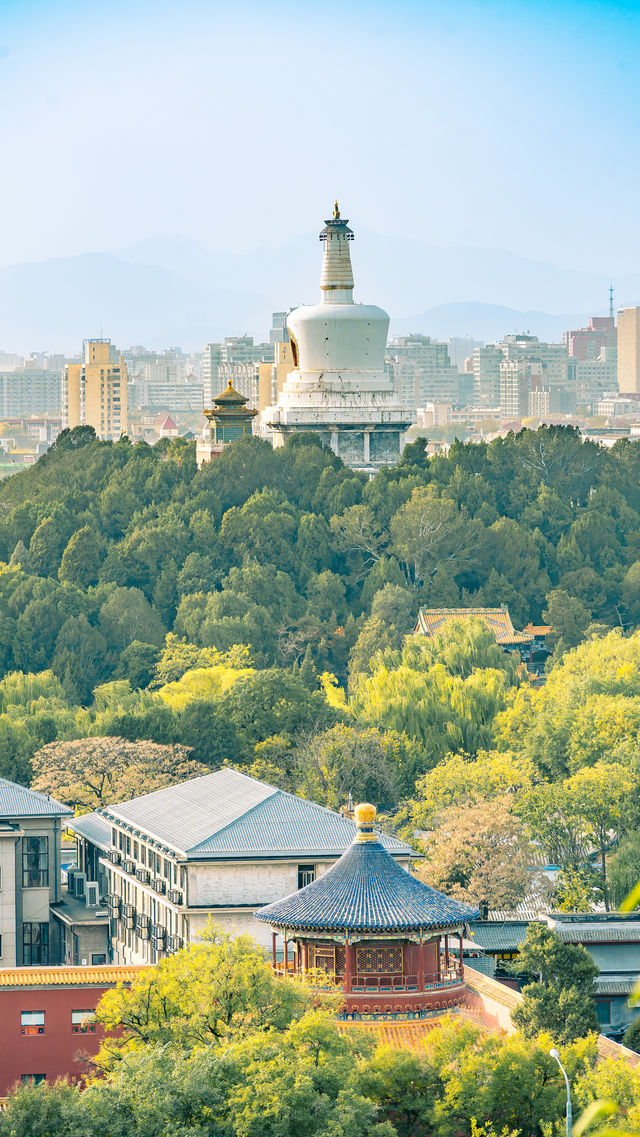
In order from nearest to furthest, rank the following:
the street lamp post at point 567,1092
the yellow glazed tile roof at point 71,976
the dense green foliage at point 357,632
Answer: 1. the street lamp post at point 567,1092
2. the yellow glazed tile roof at point 71,976
3. the dense green foliage at point 357,632

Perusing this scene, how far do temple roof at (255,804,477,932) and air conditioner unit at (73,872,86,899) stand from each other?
19887 mm

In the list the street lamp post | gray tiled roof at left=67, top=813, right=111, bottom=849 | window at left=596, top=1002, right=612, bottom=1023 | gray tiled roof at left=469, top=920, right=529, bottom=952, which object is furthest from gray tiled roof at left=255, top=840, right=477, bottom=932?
gray tiled roof at left=67, top=813, right=111, bottom=849

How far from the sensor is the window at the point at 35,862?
2473 inches

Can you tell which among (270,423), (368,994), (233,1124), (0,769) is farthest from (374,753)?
(270,423)

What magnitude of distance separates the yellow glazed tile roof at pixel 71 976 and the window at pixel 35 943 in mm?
13997

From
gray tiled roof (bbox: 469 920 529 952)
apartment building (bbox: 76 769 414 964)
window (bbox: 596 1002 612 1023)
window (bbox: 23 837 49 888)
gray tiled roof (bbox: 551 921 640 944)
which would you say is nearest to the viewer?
window (bbox: 596 1002 612 1023)

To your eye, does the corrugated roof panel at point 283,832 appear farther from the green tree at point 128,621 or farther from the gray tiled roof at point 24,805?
the green tree at point 128,621

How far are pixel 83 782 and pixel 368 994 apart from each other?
30.9 meters

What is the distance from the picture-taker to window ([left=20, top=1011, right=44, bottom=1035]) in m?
46.7

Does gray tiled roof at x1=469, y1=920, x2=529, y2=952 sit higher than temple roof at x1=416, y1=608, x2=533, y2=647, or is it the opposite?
temple roof at x1=416, y1=608, x2=533, y2=647

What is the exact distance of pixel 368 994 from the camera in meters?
44.9

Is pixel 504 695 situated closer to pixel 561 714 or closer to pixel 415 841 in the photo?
pixel 561 714

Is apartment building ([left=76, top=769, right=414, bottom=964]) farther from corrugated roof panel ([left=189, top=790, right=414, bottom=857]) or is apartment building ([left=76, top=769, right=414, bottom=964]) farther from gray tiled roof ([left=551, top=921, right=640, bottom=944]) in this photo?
gray tiled roof ([left=551, top=921, right=640, bottom=944])

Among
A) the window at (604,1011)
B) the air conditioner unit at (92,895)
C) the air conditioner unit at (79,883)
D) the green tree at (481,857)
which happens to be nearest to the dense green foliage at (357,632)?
the green tree at (481,857)
